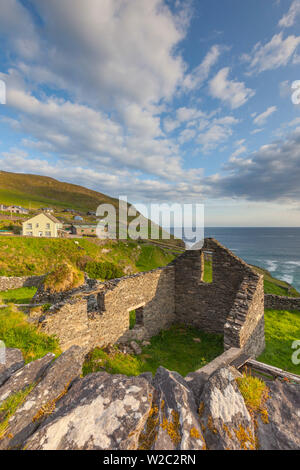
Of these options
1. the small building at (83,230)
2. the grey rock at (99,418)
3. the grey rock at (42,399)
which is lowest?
the grey rock at (42,399)

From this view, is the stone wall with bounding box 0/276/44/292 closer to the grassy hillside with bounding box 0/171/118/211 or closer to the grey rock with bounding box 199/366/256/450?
the grey rock with bounding box 199/366/256/450

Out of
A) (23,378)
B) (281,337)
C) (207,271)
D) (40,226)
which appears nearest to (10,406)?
(23,378)

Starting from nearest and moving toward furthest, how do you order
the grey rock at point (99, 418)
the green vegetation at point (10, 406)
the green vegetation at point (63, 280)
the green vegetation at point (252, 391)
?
1. the grey rock at point (99, 418)
2. the green vegetation at point (10, 406)
3. the green vegetation at point (252, 391)
4. the green vegetation at point (63, 280)

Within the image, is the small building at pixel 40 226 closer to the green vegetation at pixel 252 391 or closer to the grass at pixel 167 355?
the grass at pixel 167 355

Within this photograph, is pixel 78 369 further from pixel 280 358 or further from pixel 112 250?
pixel 112 250

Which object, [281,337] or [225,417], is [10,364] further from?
[281,337]

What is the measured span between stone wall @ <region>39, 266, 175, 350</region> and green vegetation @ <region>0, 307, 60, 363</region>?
69cm

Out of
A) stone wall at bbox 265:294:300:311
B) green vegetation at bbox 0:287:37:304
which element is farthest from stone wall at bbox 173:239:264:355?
green vegetation at bbox 0:287:37:304

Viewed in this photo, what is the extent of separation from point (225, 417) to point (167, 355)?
28.4 ft

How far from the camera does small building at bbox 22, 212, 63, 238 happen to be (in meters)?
44.0

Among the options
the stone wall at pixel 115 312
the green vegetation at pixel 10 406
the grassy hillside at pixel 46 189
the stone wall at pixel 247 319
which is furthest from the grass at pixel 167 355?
the grassy hillside at pixel 46 189

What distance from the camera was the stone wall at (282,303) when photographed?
58.6ft

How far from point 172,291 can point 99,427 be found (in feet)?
38.3

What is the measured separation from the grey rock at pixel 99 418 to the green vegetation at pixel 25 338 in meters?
3.92
